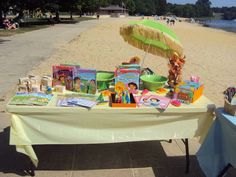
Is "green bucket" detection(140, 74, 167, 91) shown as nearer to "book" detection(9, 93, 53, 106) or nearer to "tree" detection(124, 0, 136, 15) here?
"book" detection(9, 93, 53, 106)

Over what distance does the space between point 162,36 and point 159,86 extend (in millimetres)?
636

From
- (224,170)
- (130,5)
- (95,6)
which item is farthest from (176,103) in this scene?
(130,5)

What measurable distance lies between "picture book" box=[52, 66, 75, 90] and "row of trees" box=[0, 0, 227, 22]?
108 feet

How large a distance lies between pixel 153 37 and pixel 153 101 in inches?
35.5

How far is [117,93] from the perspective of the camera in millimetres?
3514

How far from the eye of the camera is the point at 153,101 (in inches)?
140

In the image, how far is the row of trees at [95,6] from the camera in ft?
120

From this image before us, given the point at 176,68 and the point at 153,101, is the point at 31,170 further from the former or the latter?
the point at 176,68

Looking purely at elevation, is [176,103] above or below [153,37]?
below

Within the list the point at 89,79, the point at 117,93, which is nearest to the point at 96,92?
the point at 89,79

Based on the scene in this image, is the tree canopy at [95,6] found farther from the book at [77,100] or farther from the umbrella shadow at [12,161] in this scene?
the book at [77,100]

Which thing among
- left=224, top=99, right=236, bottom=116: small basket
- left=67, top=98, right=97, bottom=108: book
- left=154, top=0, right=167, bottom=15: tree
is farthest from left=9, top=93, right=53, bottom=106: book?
left=154, top=0, right=167, bottom=15: tree

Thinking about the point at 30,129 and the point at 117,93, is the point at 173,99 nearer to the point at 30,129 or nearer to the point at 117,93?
the point at 117,93

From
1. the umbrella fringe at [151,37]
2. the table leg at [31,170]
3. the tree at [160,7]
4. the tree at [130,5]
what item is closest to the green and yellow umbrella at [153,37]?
the umbrella fringe at [151,37]
